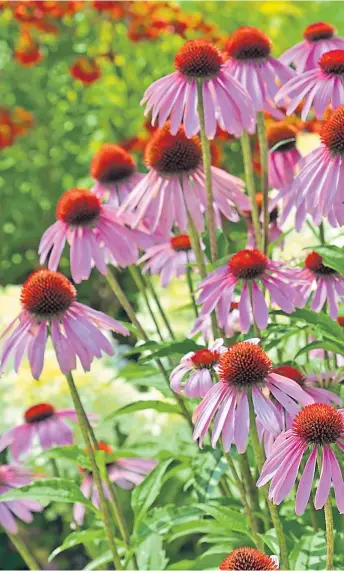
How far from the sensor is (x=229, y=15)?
5.68m

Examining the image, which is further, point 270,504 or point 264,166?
point 264,166

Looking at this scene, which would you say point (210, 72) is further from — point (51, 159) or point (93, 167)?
point (51, 159)

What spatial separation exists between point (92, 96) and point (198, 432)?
3.37 metres

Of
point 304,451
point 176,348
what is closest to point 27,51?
point 176,348

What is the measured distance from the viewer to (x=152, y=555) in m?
1.65

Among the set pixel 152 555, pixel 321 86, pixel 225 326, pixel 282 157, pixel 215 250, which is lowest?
pixel 152 555

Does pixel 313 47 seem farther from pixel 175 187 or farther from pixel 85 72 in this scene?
pixel 85 72

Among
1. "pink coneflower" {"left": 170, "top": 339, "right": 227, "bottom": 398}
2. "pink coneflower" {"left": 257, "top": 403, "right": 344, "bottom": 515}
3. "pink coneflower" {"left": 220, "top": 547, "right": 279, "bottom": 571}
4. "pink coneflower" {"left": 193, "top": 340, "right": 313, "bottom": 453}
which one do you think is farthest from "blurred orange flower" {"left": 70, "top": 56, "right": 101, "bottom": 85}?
"pink coneflower" {"left": 220, "top": 547, "right": 279, "bottom": 571}

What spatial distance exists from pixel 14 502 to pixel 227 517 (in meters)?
0.56

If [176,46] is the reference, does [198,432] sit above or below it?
below

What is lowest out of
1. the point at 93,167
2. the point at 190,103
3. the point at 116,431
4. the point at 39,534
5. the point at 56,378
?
the point at 39,534

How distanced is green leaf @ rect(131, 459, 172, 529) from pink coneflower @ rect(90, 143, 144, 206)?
53 centimetres

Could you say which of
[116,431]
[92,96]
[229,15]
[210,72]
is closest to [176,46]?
[92,96]

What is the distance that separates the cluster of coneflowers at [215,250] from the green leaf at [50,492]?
0.06 metres
